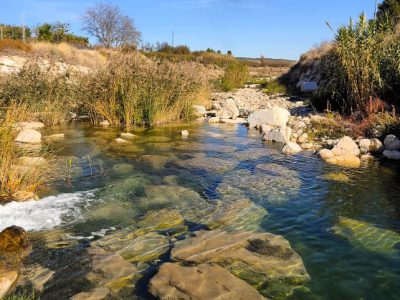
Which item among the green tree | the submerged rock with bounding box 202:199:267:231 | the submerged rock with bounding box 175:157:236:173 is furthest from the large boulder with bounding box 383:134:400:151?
the green tree

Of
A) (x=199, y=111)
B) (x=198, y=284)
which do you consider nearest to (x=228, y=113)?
(x=199, y=111)

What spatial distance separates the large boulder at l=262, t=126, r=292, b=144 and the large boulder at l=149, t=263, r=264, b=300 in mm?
8227

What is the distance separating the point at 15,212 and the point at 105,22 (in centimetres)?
4058

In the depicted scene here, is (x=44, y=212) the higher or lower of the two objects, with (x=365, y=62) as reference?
lower

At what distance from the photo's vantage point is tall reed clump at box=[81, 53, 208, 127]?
1298 centimetres

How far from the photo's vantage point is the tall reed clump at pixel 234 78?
28.4 meters

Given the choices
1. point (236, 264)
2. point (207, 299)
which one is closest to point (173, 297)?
point (207, 299)

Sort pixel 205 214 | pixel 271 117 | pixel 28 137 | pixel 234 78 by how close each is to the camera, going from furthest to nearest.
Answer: pixel 234 78, pixel 271 117, pixel 28 137, pixel 205 214

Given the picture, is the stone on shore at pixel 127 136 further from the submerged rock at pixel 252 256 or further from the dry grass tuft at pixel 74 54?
the dry grass tuft at pixel 74 54

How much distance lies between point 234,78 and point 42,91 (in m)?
19.0

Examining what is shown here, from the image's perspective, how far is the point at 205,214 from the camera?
5719 mm

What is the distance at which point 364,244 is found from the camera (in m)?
4.75

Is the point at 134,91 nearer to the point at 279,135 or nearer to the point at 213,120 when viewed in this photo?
the point at 213,120

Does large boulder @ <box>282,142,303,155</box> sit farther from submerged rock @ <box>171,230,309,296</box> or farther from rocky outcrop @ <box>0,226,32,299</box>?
rocky outcrop @ <box>0,226,32,299</box>
